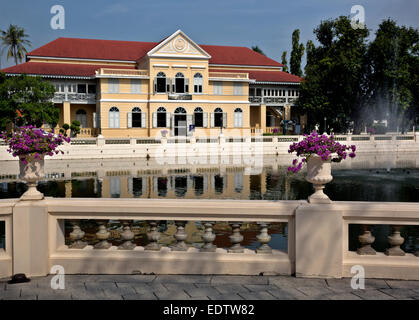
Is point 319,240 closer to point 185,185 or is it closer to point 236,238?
point 236,238

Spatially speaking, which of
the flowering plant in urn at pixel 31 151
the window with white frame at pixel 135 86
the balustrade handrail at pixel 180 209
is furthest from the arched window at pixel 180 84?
the balustrade handrail at pixel 180 209

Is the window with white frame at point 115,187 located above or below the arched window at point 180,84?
below

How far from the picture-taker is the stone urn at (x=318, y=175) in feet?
18.0

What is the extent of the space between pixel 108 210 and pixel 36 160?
1186 millimetres

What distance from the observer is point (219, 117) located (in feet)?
154

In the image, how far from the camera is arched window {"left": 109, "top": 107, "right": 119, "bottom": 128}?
4339cm

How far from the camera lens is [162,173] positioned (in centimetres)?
2577

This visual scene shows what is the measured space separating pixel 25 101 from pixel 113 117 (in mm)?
8304

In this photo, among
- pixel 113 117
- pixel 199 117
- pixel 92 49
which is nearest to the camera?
pixel 113 117

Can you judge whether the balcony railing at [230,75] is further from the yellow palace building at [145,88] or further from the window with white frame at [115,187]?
the window with white frame at [115,187]

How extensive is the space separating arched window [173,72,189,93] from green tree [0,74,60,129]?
12.3 metres

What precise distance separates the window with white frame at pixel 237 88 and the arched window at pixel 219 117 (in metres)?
2.65

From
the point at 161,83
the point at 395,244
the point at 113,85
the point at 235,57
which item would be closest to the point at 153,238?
the point at 395,244

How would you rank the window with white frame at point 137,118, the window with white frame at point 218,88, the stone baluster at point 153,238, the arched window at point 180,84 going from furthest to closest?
1. the window with white frame at point 218,88
2. the arched window at point 180,84
3. the window with white frame at point 137,118
4. the stone baluster at point 153,238
